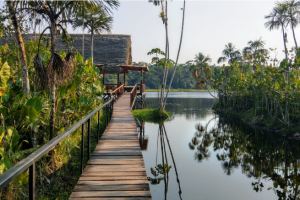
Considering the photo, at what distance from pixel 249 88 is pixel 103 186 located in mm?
13683

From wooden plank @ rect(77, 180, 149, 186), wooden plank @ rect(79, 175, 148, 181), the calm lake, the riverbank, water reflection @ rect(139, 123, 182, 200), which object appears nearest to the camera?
wooden plank @ rect(77, 180, 149, 186)

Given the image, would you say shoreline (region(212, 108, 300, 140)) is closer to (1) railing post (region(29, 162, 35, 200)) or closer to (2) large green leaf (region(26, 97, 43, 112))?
(2) large green leaf (region(26, 97, 43, 112))

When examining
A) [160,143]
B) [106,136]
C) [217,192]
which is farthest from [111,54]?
[217,192]

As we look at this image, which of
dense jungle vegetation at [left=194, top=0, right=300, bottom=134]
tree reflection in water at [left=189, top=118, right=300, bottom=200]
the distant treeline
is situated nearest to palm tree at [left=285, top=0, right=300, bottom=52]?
dense jungle vegetation at [left=194, top=0, right=300, bottom=134]

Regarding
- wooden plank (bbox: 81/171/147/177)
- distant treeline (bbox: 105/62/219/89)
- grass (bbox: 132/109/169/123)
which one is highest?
distant treeline (bbox: 105/62/219/89)

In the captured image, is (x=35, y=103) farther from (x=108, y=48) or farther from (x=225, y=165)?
(x=108, y=48)

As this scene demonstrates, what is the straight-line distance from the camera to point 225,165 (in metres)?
6.74

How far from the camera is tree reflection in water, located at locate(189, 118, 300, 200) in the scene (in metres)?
5.44

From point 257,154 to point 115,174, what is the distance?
5.82m

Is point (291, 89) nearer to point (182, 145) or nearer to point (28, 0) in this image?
point (182, 145)

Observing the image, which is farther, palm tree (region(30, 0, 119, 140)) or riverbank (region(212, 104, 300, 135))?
riverbank (region(212, 104, 300, 135))

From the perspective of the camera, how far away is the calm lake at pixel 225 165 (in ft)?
16.3

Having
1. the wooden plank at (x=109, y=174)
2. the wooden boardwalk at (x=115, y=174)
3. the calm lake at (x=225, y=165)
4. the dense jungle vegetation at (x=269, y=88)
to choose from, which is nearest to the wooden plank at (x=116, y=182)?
the wooden boardwalk at (x=115, y=174)

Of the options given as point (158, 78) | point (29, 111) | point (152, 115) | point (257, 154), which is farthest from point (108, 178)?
point (158, 78)
